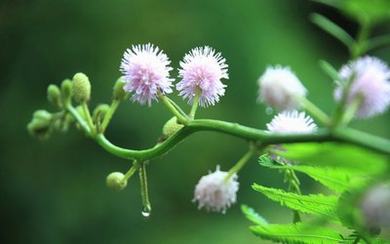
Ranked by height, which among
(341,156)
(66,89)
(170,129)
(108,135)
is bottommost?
(341,156)

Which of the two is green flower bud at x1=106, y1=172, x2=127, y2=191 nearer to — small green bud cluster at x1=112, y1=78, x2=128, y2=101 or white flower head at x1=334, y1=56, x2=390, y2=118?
small green bud cluster at x1=112, y1=78, x2=128, y2=101

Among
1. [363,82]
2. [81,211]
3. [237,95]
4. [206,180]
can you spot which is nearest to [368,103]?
[363,82]

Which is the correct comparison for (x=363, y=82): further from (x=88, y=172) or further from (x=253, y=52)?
(x=253, y=52)

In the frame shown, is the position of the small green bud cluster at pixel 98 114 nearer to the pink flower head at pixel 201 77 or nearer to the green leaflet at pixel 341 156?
the pink flower head at pixel 201 77

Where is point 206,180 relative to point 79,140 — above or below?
below

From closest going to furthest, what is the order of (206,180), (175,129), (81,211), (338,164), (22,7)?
(338,164) < (206,180) < (175,129) < (81,211) < (22,7)

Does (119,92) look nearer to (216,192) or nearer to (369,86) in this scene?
(216,192)

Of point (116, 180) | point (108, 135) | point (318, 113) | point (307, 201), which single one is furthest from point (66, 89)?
point (108, 135)
